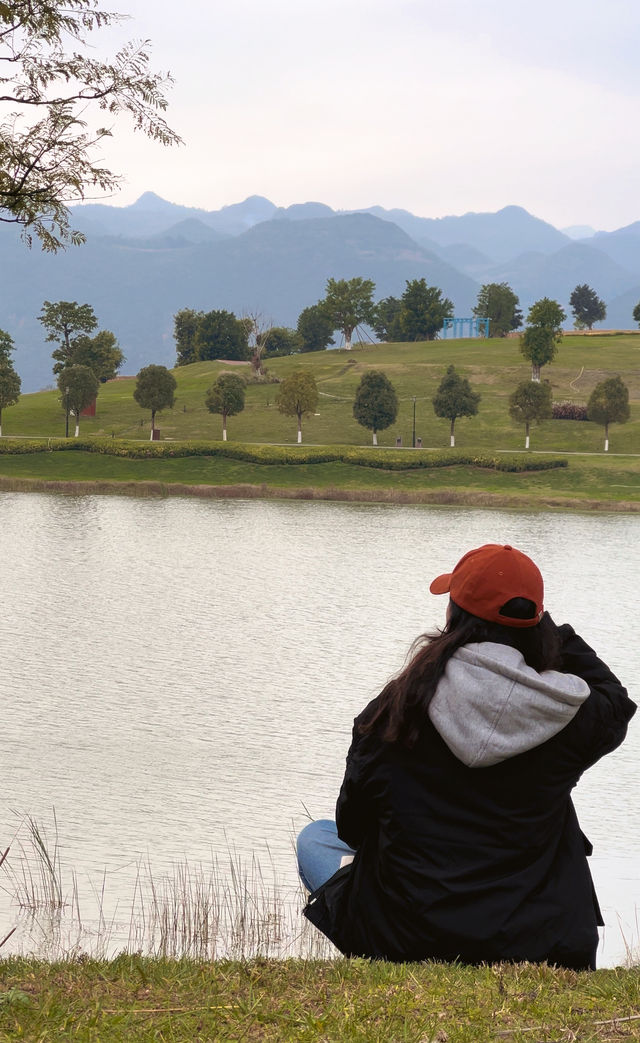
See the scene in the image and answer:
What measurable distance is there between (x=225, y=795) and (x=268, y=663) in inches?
292

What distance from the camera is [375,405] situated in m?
A: 67.6

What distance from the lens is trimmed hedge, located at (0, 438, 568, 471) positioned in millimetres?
57344

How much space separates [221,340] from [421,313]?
23.4 metres

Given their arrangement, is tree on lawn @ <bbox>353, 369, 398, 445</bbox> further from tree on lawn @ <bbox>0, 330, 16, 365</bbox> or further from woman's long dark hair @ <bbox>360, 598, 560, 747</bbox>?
woman's long dark hair @ <bbox>360, 598, 560, 747</bbox>

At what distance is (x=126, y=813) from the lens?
10914 mm

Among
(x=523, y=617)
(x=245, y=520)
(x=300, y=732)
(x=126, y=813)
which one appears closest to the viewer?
(x=523, y=617)

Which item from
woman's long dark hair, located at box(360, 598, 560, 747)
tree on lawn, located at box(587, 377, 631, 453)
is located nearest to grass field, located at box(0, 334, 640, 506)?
tree on lawn, located at box(587, 377, 631, 453)

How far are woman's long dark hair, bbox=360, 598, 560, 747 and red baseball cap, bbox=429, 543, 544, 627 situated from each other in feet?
0.10

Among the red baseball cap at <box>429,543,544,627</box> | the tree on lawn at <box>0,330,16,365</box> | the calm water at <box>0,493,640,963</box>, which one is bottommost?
the calm water at <box>0,493,640,963</box>

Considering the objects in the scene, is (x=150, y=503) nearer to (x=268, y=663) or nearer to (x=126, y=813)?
(x=268, y=663)

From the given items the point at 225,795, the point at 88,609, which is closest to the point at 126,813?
the point at 225,795

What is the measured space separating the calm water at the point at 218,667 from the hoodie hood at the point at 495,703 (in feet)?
14.8

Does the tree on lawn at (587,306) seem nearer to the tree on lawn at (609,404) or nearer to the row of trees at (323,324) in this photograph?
the row of trees at (323,324)

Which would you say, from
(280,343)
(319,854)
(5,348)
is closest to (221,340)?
(280,343)
